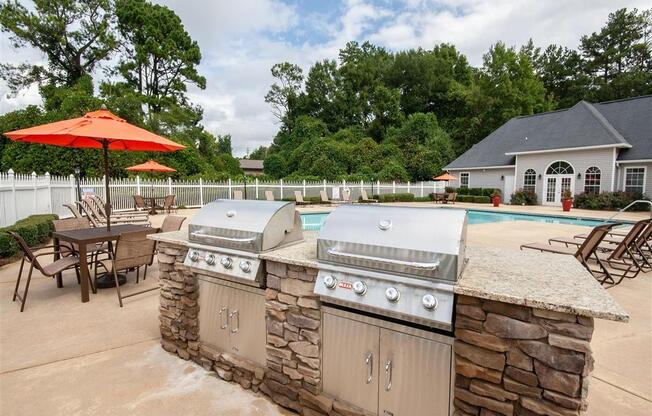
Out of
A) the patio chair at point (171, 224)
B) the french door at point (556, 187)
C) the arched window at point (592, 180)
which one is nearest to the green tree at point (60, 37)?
the patio chair at point (171, 224)

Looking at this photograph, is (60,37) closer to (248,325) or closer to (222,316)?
(222,316)

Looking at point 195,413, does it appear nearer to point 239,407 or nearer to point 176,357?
point 239,407

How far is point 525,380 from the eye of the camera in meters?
1.49

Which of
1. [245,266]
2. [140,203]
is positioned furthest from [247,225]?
[140,203]

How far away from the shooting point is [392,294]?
1688 mm

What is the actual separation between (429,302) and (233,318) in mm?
1608

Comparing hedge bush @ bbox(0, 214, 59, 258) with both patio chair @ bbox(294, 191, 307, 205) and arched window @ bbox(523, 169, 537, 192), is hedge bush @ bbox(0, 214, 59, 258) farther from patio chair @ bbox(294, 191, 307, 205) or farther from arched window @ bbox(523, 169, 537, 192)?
arched window @ bbox(523, 169, 537, 192)

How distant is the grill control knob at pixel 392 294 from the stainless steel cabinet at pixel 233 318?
1033 millimetres

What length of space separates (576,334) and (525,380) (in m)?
0.32

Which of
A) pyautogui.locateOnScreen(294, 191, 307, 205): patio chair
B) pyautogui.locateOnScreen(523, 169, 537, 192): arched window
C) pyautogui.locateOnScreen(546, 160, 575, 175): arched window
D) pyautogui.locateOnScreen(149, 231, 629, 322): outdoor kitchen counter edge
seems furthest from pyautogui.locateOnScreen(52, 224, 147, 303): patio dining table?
pyautogui.locateOnScreen(523, 169, 537, 192): arched window

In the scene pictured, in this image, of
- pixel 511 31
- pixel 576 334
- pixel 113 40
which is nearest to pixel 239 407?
pixel 576 334

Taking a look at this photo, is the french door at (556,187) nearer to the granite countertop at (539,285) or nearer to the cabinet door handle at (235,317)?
the granite countertop at (539,285)

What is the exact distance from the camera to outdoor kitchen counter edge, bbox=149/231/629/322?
1.35m

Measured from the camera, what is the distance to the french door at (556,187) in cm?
1833
